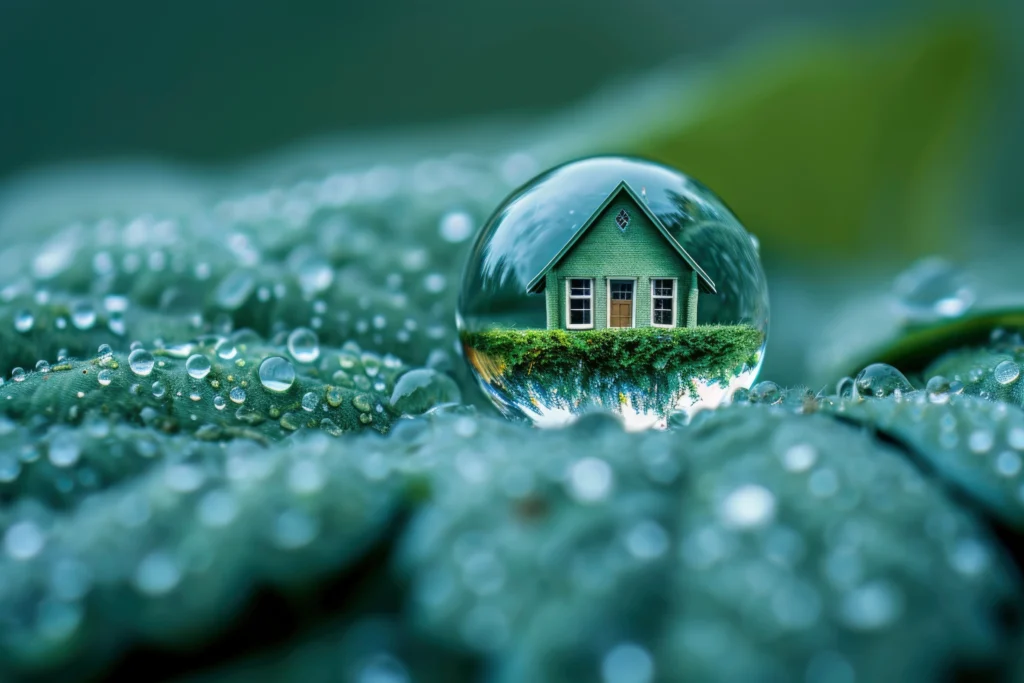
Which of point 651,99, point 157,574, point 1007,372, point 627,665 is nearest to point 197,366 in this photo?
point 157,574

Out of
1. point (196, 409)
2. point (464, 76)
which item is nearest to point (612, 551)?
point (196, 409)

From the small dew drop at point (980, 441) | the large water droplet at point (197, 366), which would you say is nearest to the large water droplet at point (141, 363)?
the large water droplet at point (197, 366)

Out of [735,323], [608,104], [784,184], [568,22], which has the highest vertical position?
[568,22]

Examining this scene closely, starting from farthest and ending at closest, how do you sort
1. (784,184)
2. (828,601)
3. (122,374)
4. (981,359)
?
1. (784,184)
2. (981,359)
3. (122,374)
4. (828,601)

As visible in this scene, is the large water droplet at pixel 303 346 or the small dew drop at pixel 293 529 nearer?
the small dew drop at pixel 293 529

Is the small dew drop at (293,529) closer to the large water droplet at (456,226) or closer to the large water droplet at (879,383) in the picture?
the large water droplet at (879,383)

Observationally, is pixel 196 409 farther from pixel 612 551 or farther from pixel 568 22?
pixel 568 22

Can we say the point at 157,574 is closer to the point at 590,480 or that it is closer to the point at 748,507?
the point at 590,480

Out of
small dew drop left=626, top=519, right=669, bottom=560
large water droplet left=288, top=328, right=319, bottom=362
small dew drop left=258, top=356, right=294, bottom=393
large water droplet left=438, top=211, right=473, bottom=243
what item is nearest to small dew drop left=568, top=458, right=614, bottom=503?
small dew drop left=626, top=519, right=669, bottom=560

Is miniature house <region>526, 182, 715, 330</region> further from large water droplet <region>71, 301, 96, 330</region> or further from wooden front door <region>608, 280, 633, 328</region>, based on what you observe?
large water droplet <region>71, 301, 96, 330</region>
